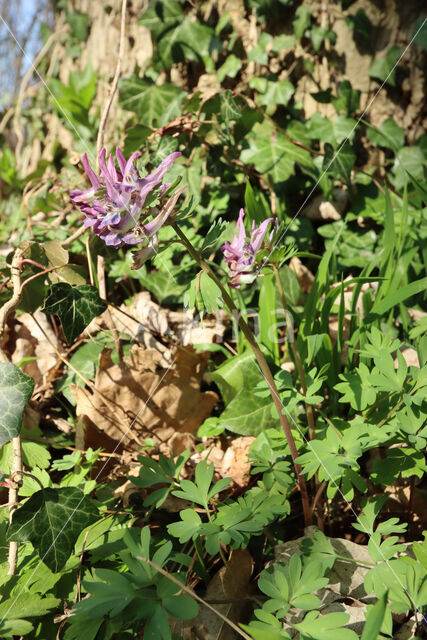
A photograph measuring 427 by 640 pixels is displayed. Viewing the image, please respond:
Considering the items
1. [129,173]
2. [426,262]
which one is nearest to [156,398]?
[129,173]

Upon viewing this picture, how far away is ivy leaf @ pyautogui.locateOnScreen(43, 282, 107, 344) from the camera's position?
159 centimetres

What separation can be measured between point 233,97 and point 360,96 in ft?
2.33

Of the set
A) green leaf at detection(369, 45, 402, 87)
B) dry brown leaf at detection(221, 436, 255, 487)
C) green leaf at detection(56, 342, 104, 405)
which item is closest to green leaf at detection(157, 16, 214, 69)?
green leaf at detection(369, 45, 402, 87)

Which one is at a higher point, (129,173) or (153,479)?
(129,173)

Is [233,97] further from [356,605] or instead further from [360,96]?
[356,605]

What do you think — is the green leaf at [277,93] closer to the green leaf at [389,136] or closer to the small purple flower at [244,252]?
the green leaf at [389,136]

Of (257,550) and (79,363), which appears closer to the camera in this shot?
(257,550)

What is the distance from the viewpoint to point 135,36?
122 inches

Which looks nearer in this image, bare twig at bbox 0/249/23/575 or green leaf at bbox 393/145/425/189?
bare twig at bbox 0/249/23/575

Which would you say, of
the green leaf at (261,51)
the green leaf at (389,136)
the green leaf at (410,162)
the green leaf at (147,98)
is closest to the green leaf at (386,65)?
the green leaf at (389,136)

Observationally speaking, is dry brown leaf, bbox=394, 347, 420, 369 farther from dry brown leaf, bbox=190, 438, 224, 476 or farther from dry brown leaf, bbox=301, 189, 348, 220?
dry brown leaf, bbox=301, 189, 348, 220

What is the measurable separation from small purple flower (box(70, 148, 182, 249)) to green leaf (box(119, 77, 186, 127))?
1725 mm

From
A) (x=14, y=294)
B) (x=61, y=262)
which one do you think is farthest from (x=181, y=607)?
(x=61, y=262)

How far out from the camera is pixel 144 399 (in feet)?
6.68
